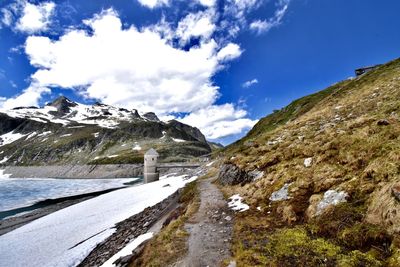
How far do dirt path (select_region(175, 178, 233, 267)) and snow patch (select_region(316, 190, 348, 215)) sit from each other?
525 cm

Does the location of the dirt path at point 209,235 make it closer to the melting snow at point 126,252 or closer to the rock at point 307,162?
the melting snow at point 126,252

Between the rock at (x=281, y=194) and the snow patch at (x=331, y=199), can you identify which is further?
the rock at (x=281, y=194)

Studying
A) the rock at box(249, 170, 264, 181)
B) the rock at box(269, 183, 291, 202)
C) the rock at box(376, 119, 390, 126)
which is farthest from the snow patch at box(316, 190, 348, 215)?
the rock at box(249, 170, 264, 181)

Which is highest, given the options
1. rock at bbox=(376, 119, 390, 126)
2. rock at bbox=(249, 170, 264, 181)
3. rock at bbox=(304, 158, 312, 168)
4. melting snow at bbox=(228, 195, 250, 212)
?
rock at bbox=(376, 119, 390, 126)

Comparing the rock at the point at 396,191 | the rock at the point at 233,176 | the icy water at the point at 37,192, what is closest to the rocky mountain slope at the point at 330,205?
the rock at the point at 396,191

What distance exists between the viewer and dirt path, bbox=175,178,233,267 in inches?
495

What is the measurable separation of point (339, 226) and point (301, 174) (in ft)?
26.1

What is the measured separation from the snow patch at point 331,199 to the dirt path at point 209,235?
5.25 meters

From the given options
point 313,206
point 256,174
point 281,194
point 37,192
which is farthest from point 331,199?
point 37,192

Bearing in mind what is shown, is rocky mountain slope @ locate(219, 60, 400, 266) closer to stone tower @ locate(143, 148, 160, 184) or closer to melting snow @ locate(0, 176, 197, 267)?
melting snow @ locate(0, 176, 197, 267)

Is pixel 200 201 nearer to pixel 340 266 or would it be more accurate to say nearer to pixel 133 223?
pixel 133 223

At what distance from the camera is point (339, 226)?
11.9 metres

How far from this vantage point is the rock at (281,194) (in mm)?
18341

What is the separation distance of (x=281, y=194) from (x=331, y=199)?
192 inches
